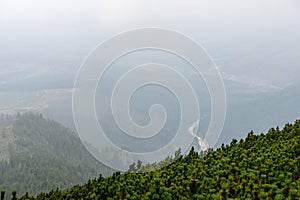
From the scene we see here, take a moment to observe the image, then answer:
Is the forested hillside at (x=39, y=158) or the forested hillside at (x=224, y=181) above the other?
the forested hillside at (x=39, y=158)

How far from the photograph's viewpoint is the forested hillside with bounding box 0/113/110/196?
3536 inches

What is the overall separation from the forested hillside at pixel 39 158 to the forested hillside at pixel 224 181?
262 ft

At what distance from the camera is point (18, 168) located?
101 meters

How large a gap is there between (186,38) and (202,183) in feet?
17.8

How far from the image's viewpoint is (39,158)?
104 metres

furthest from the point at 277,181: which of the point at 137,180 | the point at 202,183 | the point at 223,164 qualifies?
the point at 137,180

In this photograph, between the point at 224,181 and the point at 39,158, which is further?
the point at 39,158

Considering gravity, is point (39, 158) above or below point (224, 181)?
above

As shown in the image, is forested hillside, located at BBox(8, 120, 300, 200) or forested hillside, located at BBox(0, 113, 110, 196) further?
forested hillside, located at BBox(0, 113, 110, 196)

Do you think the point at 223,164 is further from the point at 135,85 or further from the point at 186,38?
the point at 135,85

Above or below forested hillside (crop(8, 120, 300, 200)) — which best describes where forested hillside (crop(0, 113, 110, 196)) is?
above

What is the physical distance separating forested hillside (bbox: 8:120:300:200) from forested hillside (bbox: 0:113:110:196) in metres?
79.9

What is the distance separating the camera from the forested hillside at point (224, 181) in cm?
562

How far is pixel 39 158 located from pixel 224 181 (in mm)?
104829
